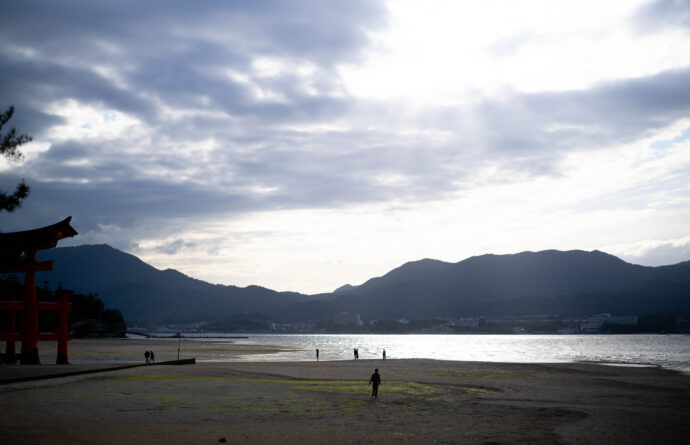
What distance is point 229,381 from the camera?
36625 mm

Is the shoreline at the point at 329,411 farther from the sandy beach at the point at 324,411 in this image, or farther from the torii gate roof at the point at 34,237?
the torii gate roof at the point at 34,237

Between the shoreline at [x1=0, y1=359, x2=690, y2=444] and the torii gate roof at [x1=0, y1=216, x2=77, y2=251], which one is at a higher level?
the torii gate roof at [x1=0, y1=216, x2=77, y2=251]

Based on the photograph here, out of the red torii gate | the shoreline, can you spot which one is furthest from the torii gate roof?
the shoreline

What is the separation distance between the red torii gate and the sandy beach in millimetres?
6205

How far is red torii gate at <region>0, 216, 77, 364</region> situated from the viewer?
38.8 m

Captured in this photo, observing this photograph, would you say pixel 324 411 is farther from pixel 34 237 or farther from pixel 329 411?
pixel 34 237

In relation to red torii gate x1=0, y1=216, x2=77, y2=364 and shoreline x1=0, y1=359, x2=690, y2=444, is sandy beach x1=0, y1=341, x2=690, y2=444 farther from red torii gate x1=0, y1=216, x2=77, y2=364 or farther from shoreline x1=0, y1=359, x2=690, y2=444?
red torii gate x1=0, y1=216, x2=77, y2=364

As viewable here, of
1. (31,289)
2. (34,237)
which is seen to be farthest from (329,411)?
(31,289)

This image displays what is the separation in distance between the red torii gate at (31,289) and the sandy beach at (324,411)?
6205mm

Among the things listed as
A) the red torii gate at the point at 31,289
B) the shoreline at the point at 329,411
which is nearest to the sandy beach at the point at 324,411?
the shoreline at the point at 329,411

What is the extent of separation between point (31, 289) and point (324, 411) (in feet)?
101

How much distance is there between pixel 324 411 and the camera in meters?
24.7

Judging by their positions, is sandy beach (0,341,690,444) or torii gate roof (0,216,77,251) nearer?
sandy beach (0,341,690,444)

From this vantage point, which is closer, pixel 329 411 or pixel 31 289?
pixel 329 411
